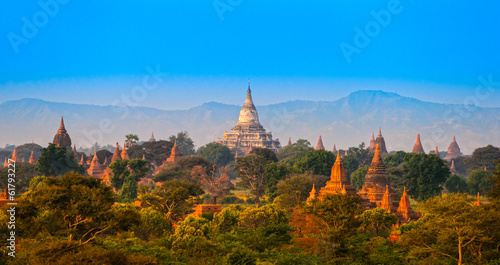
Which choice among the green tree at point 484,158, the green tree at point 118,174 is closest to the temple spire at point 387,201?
the green tree at point 118,174

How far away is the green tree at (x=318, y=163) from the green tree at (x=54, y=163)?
24.6m

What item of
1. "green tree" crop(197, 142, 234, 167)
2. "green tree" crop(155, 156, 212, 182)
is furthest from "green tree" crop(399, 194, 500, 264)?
"green tree" crop(197, 142, 234, 167)

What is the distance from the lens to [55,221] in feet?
154

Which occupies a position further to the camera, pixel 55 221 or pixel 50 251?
pixel 55 221

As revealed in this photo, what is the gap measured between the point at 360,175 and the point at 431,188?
14017 mm

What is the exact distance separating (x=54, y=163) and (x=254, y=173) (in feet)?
71.9

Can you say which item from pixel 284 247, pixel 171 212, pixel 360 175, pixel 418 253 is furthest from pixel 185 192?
pixel 360 175

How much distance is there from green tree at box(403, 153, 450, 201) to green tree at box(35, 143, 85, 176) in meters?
35.9

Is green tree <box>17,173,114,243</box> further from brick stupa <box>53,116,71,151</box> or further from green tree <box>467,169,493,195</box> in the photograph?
brick stupa <box>53,116,71,151</box>

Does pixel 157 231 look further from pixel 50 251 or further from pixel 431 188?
pixel 431 188

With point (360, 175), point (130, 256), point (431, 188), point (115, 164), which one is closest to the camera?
point (130, 256)

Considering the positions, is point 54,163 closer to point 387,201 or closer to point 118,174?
point 118,174

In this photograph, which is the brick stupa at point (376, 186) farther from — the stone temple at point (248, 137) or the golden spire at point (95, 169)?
the stone temple at point (248, 137)

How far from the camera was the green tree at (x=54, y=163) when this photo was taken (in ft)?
311
